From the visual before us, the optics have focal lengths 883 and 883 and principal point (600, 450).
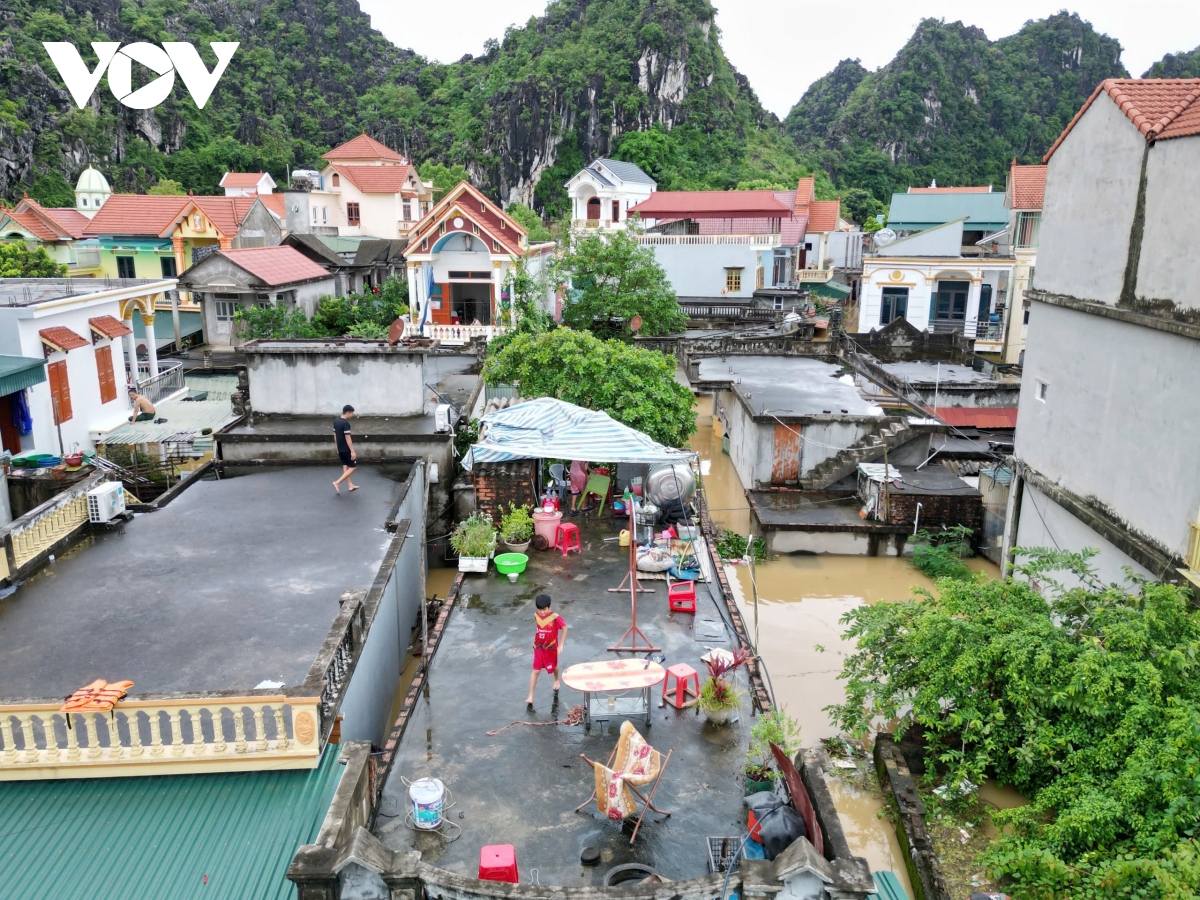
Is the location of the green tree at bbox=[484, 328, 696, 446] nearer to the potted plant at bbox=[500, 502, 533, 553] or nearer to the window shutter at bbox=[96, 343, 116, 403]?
the potted plant at bbox=[500, 502, 533, 553]

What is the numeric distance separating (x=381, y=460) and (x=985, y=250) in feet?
99.0

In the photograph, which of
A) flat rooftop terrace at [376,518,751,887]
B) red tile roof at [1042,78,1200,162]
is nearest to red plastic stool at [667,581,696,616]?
flat rooftop terrace at [376,518,751,887]

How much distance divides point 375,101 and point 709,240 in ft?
199

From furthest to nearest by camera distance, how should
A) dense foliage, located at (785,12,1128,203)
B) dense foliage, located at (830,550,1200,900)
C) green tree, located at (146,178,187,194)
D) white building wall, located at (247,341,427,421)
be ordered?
dense foliage, located at (785,12,1128,203) < green tree, located at (146,178,187,194) < white building wall, located at (247,341,427,421) < dense foliage, located at (830,550,1200,900)

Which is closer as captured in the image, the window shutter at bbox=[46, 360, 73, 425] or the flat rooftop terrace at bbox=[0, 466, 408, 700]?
the flat rooftop terrace at bbox=[0, 466, 408, 700]

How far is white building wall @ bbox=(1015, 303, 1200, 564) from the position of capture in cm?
1077

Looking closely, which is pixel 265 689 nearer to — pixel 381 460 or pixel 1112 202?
pixel 381 460

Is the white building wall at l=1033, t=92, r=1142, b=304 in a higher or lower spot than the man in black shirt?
higher

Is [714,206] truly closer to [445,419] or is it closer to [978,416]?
[978,416]

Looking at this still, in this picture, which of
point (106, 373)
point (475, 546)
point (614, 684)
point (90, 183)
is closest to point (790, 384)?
point (475, 546)

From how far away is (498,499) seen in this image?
1396cm

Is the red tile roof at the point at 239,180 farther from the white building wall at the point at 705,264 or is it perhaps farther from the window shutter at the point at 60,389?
the window shutter at the point at 60,389

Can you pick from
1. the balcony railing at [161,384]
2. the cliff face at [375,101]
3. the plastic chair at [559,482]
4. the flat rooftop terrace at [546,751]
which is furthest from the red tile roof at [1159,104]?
the cliff face at [375,101]

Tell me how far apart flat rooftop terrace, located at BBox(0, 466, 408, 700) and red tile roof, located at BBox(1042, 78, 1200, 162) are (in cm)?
1167
